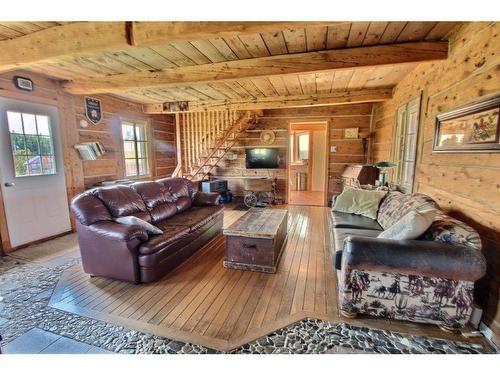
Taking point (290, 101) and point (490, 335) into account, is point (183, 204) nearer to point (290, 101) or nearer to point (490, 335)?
point (290, 101)

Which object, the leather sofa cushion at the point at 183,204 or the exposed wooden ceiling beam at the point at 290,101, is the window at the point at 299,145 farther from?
the leather sofa cushion at the point at 183,204

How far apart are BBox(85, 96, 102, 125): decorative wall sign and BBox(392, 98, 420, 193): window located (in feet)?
17.5

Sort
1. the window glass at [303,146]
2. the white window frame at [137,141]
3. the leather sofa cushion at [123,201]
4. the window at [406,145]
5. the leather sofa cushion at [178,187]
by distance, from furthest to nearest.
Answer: the window glass at [303,146]
the white window frame at [137,141]
the leather sofa cushion at [178,187]
the window at [406,145]
the leather sofa cushion at [123,201]

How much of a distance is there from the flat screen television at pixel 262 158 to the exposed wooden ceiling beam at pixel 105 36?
14.4 ft

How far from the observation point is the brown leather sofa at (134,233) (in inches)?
94.1

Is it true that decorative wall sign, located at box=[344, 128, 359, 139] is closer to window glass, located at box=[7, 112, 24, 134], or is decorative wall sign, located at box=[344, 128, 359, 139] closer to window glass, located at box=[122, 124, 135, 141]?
window glass, located at box=[122, 124, 135, 141]

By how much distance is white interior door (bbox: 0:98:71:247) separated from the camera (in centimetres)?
322

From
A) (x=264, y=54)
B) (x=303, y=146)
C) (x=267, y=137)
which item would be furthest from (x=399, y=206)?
(x=303, y=146)

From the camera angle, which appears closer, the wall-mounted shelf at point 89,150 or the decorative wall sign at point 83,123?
the wall-mounted shelf at point 89,150

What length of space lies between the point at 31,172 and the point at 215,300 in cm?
343

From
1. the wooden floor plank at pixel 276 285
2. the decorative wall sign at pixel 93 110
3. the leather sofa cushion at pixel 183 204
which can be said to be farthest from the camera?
the decorative wall sign at pixel 93 110

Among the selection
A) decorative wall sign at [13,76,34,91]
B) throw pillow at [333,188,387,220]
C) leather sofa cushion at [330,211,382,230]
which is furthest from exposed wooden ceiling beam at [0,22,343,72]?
throw pillow at [333,188,387,220]

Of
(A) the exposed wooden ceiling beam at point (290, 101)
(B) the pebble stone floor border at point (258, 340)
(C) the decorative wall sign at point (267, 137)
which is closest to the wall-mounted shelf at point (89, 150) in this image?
(A) the exposed wooden ceiling beam at point (290, 101)
